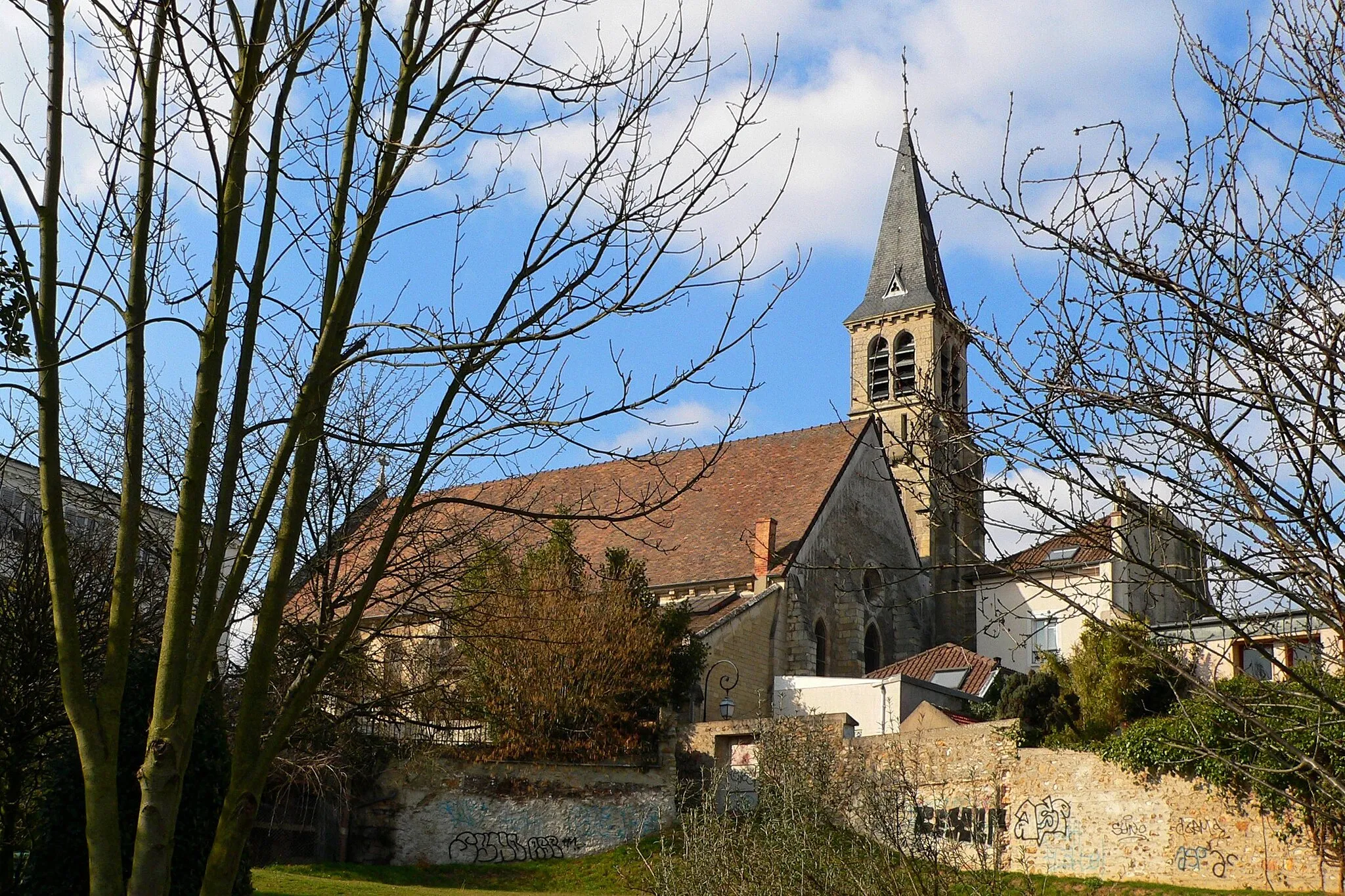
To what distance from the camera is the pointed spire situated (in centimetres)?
4250

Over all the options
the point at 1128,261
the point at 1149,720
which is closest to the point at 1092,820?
the point at 1149,720

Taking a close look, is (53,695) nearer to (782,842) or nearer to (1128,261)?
(782,842)

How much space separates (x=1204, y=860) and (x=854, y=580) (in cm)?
1083

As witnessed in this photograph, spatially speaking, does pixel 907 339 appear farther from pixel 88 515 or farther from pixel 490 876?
pixel 88 515

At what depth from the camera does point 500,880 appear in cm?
2106

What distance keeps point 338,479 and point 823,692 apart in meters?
15.7

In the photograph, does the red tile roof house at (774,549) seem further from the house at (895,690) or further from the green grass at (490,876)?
the green grass at (490,876)

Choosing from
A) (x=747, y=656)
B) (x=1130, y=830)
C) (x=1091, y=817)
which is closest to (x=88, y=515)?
(x=1091, y=817)

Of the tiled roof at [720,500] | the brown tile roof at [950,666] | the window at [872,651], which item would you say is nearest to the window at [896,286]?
the tiled roof at [720,500]

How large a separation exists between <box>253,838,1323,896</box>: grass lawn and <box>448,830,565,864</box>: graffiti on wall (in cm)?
18

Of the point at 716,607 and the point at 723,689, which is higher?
the point at 716,607

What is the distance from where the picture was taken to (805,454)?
33.9 m

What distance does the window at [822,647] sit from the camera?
30.7m

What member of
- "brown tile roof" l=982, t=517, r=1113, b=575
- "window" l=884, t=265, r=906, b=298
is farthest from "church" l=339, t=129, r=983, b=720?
"brown tile roof" l=982, t=517, r=1113, b=575
